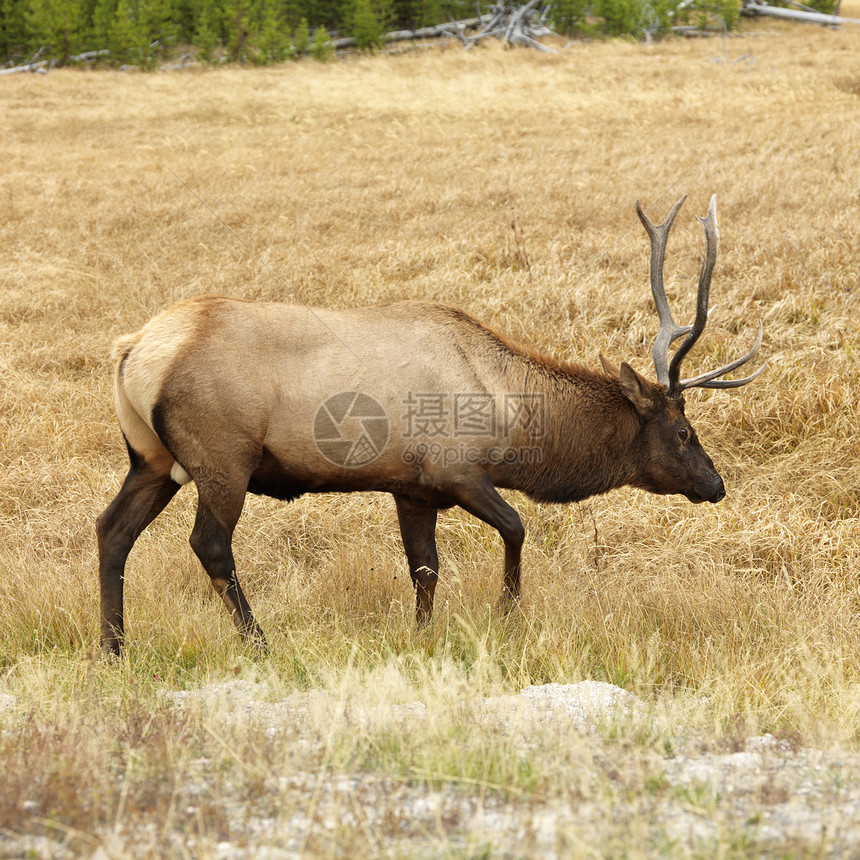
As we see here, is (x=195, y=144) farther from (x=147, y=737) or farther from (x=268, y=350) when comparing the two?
(x=147, y=737)

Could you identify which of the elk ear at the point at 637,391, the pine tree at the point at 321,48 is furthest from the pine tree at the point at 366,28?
the elk ear at the point at 637,391

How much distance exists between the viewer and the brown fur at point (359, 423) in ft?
14.9

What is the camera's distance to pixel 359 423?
4.68 meters

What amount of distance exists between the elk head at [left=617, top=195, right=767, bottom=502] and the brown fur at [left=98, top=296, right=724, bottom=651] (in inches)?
0.5

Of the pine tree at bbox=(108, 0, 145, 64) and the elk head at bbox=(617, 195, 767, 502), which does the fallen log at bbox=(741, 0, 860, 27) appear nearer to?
the pine tree at bbox=(108, 0, 145, 64)

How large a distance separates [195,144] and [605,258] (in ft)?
43.4

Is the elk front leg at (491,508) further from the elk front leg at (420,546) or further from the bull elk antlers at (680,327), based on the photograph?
the bull elk antlers at (680,327)

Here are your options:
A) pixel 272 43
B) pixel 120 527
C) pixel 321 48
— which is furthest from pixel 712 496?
pixel 321 48

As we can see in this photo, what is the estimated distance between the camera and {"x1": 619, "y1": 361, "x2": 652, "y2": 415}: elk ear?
5184 mm

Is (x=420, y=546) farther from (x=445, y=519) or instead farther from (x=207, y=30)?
(x=207, y=30)

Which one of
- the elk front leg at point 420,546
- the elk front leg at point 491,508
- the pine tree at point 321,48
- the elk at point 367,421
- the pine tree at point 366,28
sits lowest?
the elk front leg at point 420,546

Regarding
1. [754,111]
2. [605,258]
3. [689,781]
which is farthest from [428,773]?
[754,111]

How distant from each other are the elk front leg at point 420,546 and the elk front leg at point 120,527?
1.34m

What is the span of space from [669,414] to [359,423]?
74.4 inches
